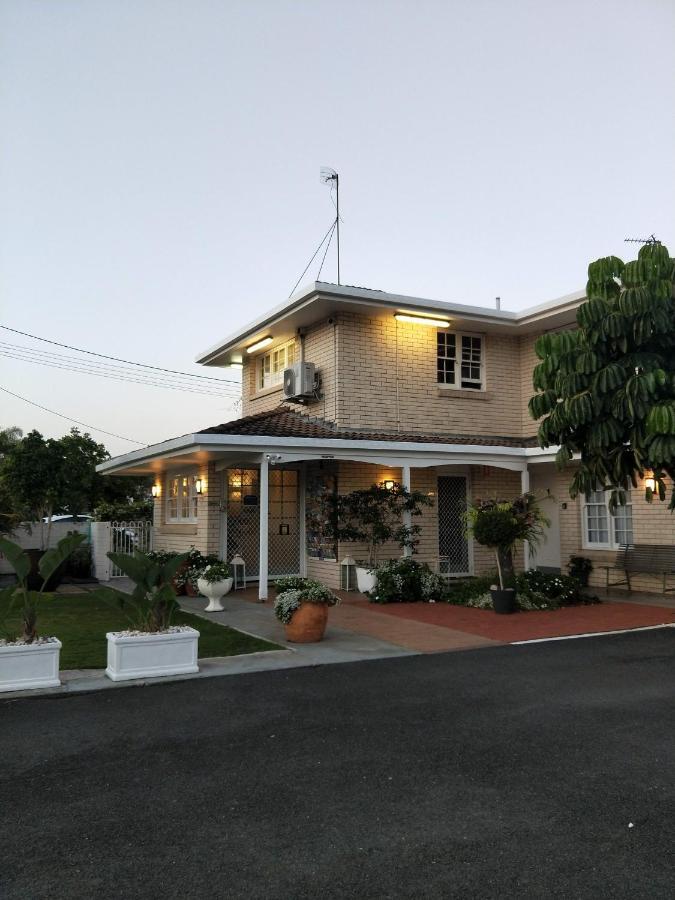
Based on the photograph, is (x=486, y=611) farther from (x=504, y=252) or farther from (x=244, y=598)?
(x=504, y=252)

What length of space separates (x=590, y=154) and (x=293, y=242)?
26.8ft

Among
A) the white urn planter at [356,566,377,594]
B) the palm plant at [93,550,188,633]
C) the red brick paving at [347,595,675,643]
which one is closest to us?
the palm plant at [93,550,188,633]

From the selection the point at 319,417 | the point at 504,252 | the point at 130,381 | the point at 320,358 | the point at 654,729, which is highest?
the point at 504,252

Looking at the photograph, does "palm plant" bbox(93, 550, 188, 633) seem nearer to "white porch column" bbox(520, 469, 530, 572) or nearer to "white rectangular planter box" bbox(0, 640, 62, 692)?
"white rectangular planter box" bbox(0, 640, 62, 692)

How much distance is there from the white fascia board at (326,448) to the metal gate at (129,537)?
326 cm

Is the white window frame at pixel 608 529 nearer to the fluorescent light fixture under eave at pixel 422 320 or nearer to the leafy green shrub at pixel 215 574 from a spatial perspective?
the fluorescent light fixture under eave at pixel 422 320

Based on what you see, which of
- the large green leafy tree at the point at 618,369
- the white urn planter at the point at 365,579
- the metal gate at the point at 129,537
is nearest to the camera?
the large green leafy tree at the point at 618,369

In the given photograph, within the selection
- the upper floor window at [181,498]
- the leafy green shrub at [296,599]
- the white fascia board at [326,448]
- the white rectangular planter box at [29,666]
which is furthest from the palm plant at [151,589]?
the upper floor window at [181,498]

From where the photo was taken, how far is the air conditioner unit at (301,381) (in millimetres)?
15398

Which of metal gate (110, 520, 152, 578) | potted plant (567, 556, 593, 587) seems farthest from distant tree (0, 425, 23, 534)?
potted plant (567, 556, 593, 587)

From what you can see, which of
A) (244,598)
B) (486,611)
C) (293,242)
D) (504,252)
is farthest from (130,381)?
(486,611)

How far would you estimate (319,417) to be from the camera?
15.6m

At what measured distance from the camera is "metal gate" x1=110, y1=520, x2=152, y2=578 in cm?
1814

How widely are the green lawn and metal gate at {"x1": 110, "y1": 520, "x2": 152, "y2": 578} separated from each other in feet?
15.3
